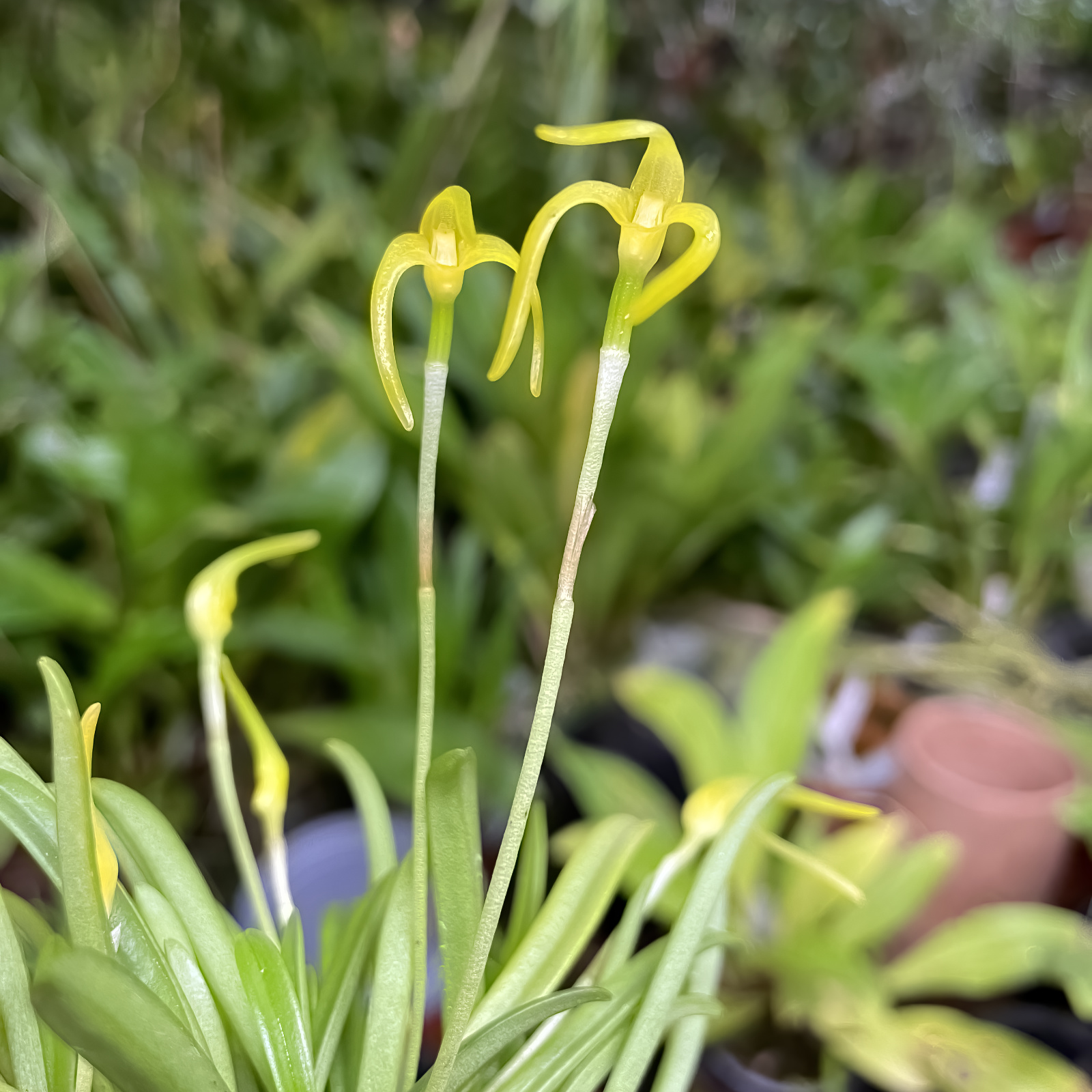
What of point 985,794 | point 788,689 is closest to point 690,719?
point 788,689

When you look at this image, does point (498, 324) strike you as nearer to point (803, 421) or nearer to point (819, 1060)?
point (803, 421)

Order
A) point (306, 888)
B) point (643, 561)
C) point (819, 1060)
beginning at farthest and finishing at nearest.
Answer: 1. point (643, 561)
2. point (306, 888)
3. point (819, 1060)

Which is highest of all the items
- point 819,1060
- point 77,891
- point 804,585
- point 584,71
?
point 584,71

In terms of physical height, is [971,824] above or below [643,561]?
below

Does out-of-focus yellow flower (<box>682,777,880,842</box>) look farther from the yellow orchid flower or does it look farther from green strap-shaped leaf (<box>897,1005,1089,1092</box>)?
green strap-shaped leaf (<box>897,1005,1089,1092</box>)

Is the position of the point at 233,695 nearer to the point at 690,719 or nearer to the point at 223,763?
the point at 223,763

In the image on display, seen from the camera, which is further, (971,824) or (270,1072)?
(971,824)

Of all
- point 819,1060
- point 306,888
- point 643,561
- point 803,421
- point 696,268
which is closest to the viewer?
point 696,268

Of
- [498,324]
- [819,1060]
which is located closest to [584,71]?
[498,324]
